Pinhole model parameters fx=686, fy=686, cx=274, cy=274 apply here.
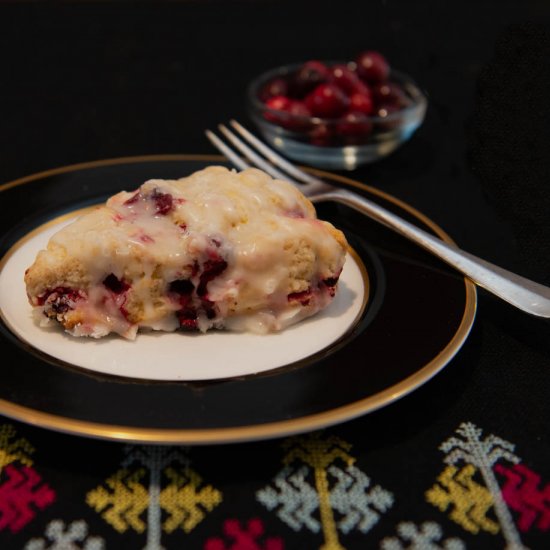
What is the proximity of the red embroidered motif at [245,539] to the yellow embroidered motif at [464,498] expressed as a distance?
12.2 inches

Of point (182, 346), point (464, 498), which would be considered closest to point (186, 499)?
point (182, 346)

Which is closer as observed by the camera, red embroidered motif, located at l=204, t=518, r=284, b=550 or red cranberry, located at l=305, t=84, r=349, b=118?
red embroidered motif, located at l=204, t=518, r=284, b=550

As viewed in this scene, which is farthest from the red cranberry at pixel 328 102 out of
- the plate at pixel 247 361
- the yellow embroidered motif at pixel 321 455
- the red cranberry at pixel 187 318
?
the yellow embroidered motif at pixel 321 455

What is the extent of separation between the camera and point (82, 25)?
3.65 meters

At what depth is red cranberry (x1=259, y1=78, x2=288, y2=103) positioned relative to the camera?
8.84 feet

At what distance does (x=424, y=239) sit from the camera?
1840 mm

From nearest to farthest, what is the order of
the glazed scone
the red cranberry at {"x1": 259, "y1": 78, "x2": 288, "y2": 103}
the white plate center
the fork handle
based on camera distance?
1. the white plate center
2. the glazed scone
3. the fork handle
4. the red cranberry at {"x1": 259, "y1": 78, "x2": 288, "y2": 103}

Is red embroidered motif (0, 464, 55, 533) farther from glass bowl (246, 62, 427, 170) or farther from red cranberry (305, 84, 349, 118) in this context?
red cranberry (305, 84, 349, 118)

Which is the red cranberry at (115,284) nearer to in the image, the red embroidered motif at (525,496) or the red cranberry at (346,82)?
the red embroidered motif at (525,496)

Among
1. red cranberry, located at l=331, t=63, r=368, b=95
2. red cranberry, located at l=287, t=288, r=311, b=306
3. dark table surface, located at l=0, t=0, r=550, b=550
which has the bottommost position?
dark table surface, located at l=0, t=0, r=550, b=550

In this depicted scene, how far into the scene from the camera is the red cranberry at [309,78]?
2.60 metres

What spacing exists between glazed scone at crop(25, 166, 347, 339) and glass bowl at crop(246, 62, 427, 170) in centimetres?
86

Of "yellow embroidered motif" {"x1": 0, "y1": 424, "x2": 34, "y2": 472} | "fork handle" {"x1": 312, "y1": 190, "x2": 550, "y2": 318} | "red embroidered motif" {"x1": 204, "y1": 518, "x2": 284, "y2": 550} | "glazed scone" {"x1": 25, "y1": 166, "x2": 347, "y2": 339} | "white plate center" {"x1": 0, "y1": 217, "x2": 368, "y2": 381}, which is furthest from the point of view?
"fork handle" {"x1": 312, "y1": 190, "x2": 550, "y2": 318}

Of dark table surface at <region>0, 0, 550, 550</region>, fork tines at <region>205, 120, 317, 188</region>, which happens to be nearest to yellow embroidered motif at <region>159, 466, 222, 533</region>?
dark table surface at <region>0, 0, 550, 550</region>
